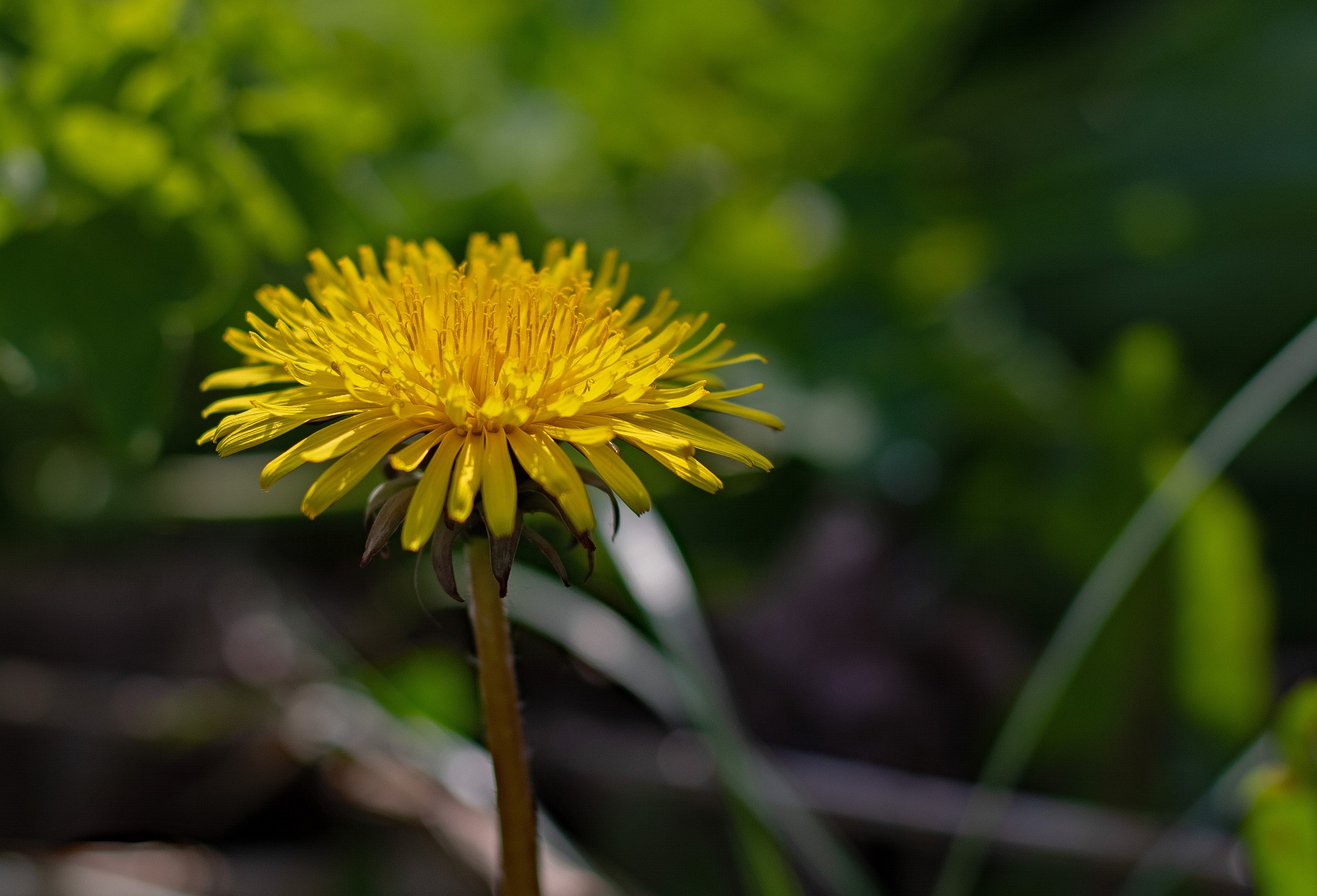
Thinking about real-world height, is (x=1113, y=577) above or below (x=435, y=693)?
above

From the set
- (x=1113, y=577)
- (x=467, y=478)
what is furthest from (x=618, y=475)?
(x=1113, y=577)

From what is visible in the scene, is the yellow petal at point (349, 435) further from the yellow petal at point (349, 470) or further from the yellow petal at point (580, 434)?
the yellow petal at point (580, 434)

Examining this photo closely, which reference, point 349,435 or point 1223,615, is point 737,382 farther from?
point 349,435

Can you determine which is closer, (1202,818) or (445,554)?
(445,554)

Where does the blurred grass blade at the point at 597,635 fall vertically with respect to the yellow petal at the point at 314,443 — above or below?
above

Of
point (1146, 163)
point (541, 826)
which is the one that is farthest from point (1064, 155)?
point (541, 826)

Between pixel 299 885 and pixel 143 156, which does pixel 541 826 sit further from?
pixel 143 156

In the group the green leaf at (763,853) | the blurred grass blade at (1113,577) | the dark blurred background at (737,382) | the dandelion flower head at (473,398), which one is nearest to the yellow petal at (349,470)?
the dandelion flower head at (473,398)

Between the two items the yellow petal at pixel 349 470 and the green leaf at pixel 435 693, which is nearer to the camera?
the yellow petal at pixel 349 470
